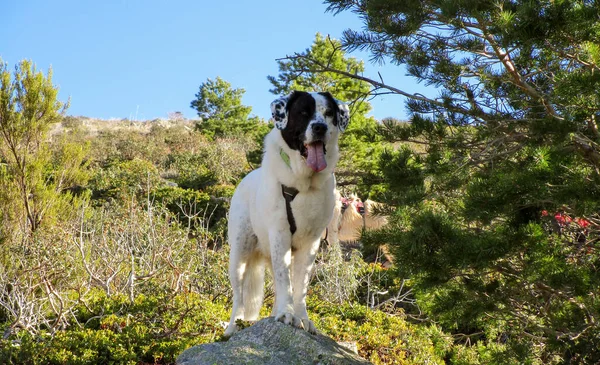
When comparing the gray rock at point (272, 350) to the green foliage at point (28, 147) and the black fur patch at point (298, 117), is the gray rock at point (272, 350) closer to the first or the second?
the black fur patch at point (298, 117)

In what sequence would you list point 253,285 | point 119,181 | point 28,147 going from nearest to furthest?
1. point 253,285
2. point 28,147
3. point 119,181

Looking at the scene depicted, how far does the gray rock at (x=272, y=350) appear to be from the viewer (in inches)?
145

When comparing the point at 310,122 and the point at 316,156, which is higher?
the point at 310,122

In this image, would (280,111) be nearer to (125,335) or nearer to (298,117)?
(298,117)

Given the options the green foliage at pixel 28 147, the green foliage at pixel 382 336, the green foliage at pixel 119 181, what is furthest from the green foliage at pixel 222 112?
the green foliage at pixel 382 336

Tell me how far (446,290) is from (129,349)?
2660mm

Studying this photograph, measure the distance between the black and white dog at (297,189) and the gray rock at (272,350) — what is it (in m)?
0.08

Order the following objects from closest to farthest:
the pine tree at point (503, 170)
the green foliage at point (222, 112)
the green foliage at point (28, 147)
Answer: the pine tree at point (503, 170), the green foliage at point (28, 147), the green foliage at point (222, 112)

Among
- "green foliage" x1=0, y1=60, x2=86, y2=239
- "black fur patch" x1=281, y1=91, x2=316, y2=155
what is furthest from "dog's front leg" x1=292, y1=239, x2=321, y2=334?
"green foliage" x1=0, y1=60, x2=86, y2=239

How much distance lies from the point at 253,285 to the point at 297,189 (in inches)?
40.0

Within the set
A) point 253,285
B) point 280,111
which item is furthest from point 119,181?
point 280,111

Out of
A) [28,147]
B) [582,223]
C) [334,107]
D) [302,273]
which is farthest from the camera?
[28,147]

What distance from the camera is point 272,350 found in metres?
3.74

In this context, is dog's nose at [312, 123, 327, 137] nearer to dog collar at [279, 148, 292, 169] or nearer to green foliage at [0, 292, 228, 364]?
dog collar at [279, 148, 292, 169]
